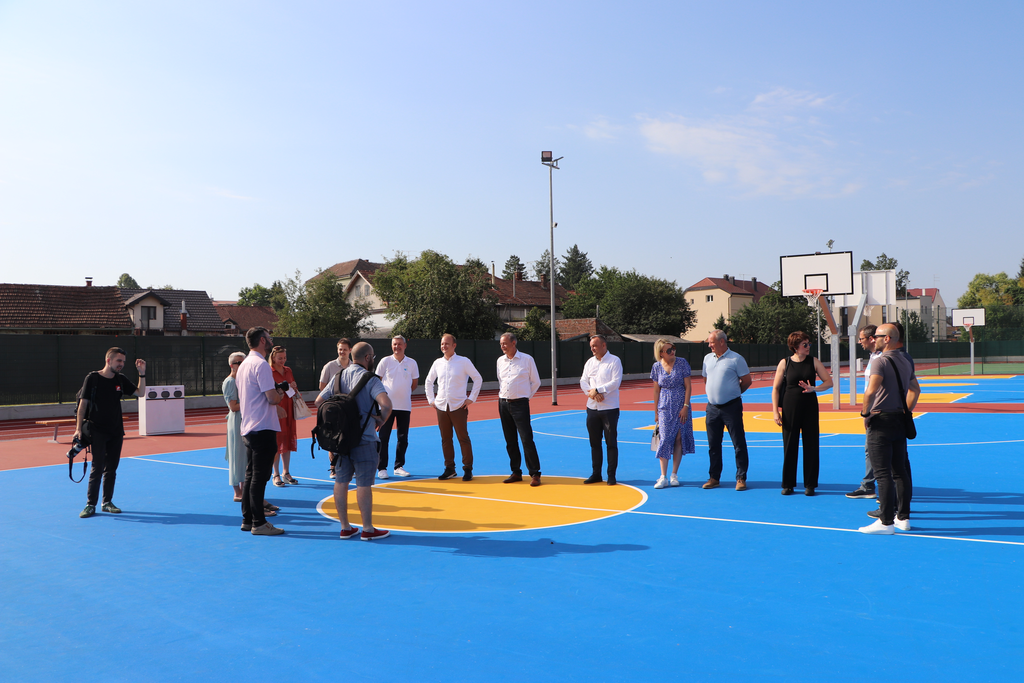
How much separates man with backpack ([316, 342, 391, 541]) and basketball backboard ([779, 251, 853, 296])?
1997 centimetres

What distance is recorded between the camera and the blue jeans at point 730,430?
9516 mm

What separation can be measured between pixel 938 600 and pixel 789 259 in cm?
2085

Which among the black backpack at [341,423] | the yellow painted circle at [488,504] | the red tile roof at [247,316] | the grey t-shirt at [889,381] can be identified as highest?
the red tile roof at [247,316]

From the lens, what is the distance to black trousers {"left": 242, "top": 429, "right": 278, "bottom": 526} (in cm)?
730

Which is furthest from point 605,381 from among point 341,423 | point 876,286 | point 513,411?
point 876,286

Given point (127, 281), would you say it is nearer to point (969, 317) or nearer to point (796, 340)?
point (969, 317)

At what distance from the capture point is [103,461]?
8547 millimetres

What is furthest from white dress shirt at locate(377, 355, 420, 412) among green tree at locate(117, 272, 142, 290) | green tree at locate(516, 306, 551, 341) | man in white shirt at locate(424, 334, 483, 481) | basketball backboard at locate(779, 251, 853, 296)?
green tree at locate(117, 272, 142, 290)

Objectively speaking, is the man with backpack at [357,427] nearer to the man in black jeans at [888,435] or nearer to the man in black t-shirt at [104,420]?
the man in black t-shirt at [104,420]

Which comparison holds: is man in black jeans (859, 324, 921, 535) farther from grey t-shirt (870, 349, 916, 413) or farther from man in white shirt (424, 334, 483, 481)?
man in white shirt (424, 334, 483, 481)

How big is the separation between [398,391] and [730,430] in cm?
447

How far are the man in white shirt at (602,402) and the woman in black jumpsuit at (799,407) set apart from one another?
201 centimetres

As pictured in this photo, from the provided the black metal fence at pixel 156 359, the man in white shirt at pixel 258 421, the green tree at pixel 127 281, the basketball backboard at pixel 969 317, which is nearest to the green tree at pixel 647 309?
the basketball backboard at pixel 969 317

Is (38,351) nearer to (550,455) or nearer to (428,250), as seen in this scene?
(550,455)
